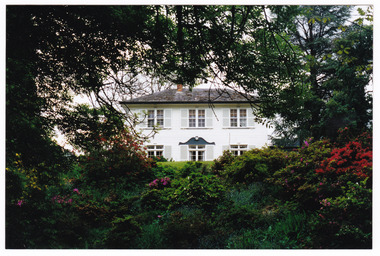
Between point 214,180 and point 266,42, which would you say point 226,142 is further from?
point 266,42

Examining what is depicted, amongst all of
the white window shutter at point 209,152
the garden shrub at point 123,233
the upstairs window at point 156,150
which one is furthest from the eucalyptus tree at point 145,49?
the garden shrub at point 123,233

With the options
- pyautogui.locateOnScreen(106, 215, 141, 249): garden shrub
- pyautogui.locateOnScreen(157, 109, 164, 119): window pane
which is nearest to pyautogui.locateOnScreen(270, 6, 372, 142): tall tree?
pyautogui.locateOnScreen(157, 109, 164, 119): window pane

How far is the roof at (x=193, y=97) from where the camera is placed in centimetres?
332

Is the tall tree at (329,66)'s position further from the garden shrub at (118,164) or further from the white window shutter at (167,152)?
the garden shrub at (118,164)

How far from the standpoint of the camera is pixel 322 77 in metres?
3.21

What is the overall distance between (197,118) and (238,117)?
0.61m

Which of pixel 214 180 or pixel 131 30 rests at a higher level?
pixel 131 30

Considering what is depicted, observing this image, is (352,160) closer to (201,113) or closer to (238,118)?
(238,118)

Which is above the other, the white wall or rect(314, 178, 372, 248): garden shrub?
the white wall

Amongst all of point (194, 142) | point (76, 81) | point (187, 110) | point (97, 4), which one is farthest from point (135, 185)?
point (97, 4)

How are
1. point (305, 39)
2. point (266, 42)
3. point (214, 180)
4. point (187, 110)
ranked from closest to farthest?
point (266, 42)
point (305, 39)
point (214, 180)
point (187, 110)

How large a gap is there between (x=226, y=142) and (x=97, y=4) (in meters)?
2.75

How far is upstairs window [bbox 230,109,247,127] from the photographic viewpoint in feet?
12.1

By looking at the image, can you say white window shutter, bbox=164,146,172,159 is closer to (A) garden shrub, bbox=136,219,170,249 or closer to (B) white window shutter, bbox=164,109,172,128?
(B) white window shutter, bbox=164,109,172,128
